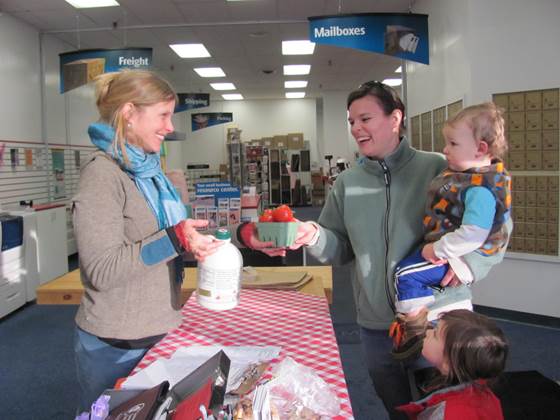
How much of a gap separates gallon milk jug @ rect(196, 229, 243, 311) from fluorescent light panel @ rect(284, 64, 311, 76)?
10556mm

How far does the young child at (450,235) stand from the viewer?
1.54 m

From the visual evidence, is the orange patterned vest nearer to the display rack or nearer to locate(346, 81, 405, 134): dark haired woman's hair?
locate(346, 81, 405, 134): dark haired woman's hair

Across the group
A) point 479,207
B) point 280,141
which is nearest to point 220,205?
point 479,207

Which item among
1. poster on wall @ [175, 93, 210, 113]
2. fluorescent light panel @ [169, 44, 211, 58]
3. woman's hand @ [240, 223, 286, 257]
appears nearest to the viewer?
woman's hand @ [240, 223, 286, 257]

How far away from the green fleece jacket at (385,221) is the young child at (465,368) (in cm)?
20

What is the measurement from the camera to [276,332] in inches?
67.3

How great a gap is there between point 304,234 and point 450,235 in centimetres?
52

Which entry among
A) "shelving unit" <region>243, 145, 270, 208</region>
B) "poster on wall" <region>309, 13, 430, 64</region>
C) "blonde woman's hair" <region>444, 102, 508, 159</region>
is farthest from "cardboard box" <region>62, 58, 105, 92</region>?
"shelving unit" <region>243, 145, 270, 208</region>

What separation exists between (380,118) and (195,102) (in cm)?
963

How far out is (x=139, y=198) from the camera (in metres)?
1.53

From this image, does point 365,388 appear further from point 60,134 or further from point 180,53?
point 180,53

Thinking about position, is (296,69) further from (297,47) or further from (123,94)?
(123,94)

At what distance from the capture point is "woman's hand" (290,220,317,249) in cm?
173

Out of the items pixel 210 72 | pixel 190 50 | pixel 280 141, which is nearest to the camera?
pixel 190 50
